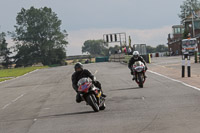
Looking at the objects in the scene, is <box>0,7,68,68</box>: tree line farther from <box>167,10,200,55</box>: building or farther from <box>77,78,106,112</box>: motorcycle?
<box>77,78,106,112</box>: motorcycle

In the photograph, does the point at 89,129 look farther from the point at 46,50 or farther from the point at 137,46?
the point at 46,50

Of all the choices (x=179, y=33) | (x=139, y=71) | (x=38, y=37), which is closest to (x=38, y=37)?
(x=38, y=37)

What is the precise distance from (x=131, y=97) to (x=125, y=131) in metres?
6.71

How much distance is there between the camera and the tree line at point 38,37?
111 metres

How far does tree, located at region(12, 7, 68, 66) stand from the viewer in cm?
11088

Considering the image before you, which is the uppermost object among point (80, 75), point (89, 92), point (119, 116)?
point (80, 75)

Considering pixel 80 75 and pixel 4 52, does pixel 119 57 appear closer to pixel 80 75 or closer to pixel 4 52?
pixel 80 75

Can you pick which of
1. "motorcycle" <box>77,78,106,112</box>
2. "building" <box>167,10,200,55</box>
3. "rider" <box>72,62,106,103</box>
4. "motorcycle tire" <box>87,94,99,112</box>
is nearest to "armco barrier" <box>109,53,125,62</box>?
"building" <box>167,10,200,55</box>

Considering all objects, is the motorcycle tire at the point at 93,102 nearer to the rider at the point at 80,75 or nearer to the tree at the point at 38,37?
the rider at the point at 80,75

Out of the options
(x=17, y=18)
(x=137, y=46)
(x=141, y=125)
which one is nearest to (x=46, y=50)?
(x=17, y=18)

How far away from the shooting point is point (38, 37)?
370 ft

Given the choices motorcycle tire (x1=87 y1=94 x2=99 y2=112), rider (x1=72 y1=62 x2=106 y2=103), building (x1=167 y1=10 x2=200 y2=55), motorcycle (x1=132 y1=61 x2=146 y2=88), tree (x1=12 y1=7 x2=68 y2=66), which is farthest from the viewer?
tree (x1=12 y1=7 x2=68 y2=66)

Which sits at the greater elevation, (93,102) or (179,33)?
(179,33)

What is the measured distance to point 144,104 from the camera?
42.7ft
